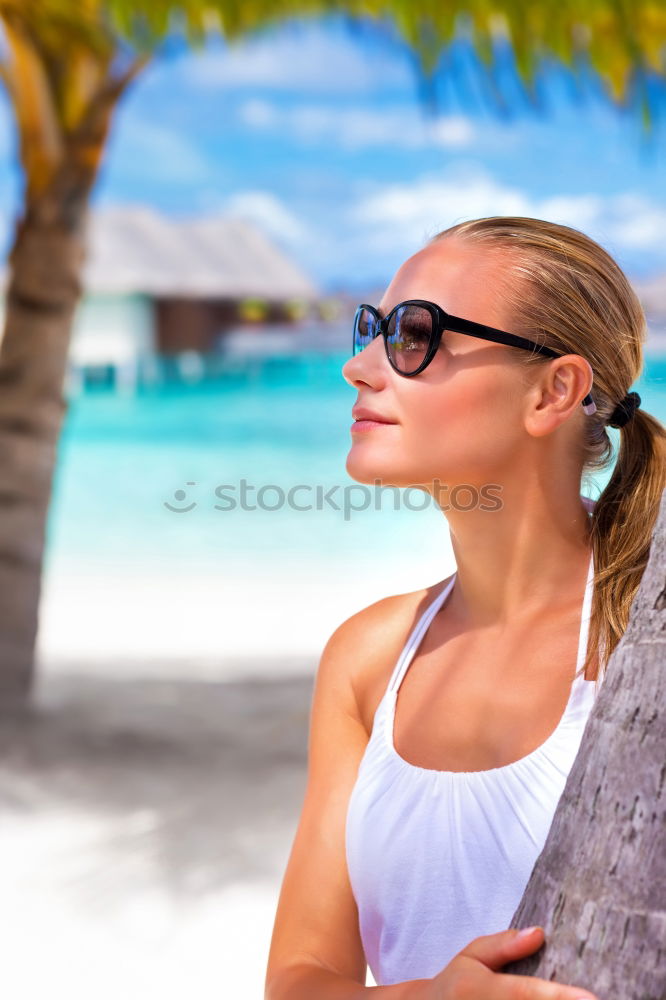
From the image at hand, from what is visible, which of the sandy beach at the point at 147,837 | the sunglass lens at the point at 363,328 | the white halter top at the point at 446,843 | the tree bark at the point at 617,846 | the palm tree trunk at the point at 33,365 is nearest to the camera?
the tree bark at the point at 617,846

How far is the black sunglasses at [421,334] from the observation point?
108cm

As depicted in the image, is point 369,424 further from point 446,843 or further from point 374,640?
point 446,843

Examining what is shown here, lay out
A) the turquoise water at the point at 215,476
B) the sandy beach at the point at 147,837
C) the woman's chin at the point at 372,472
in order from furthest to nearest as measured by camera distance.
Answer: the turquoise water at the point at 215,476 → the sandy beach at the point at 147,837 → the woman's chin at the point at 372,472

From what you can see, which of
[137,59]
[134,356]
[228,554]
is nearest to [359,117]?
[134,356]

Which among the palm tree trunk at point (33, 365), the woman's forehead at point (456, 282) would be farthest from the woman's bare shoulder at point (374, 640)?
the palm tree trunk at point (33, 365)

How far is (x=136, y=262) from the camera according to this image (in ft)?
71.6

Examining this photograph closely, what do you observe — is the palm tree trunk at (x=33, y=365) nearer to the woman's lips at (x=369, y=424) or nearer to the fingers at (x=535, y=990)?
the woman's lips at (x=369, y=424)

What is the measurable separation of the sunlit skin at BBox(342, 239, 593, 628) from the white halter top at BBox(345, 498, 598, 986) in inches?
3.4

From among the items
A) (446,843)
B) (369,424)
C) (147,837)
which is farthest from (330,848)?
(147,837)

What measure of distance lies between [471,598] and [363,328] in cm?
33

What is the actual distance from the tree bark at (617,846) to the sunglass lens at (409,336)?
47 centimetres

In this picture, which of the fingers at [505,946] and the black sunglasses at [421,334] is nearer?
the fingers at [505,946]

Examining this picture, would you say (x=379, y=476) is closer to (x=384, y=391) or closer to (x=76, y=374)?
(x=384, y=391)

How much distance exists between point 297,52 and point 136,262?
30.4 feet
